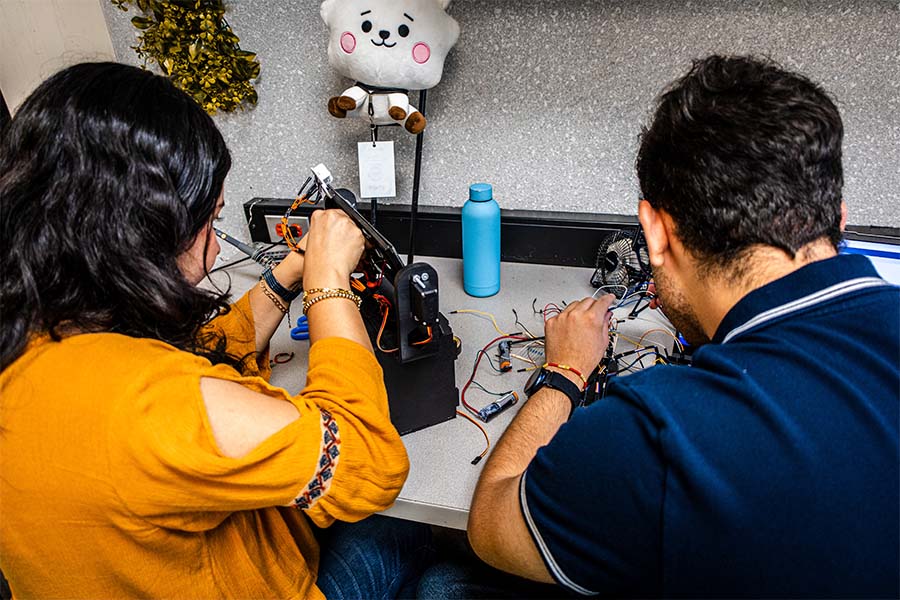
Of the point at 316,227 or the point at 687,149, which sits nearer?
the point at 687,149

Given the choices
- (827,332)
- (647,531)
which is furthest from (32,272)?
(827,332)

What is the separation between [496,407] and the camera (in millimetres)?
880

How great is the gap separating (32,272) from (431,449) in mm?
539

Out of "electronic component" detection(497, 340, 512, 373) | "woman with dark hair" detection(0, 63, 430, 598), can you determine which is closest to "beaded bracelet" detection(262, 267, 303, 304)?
"woman with dark hair" detection(0, 63, 430, 598)

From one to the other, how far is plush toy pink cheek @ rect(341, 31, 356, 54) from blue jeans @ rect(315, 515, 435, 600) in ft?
2.84

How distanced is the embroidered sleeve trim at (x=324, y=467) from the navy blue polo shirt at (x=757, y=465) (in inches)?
9.3

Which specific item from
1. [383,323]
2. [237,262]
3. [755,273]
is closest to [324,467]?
[383,323]

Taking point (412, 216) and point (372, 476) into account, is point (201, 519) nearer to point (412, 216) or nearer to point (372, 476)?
point (372, 476)

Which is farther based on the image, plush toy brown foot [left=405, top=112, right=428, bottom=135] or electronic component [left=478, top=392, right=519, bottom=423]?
plush toy brown foot [left=405, top=112, right=428, bottom=135]

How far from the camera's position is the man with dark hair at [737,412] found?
0.45m

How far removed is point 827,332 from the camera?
20.1 inches

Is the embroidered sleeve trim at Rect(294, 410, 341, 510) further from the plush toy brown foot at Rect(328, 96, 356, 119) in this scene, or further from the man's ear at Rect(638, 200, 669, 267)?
the plush toy brown foot at Rect(328, 96, 356, 119)

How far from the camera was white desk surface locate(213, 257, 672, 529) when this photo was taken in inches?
29.7

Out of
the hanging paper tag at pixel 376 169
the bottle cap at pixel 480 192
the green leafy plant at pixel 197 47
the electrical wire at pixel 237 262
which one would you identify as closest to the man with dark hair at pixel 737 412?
the bottle cap at pixel 480 192
